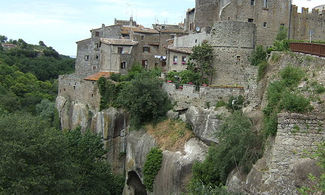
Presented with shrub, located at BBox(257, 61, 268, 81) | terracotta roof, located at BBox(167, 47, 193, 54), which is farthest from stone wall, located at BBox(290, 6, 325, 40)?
shrub, located at BBox(257, 61, 268, 81)

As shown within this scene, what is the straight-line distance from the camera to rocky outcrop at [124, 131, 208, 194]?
28078 millimetres

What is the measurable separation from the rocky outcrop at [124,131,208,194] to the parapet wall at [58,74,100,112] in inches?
408

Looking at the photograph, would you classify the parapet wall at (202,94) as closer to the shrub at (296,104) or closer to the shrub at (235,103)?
the shrub at (235,103)

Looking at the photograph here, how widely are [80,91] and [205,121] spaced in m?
22.1

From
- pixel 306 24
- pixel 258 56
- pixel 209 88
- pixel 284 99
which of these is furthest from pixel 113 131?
pixel 284 99

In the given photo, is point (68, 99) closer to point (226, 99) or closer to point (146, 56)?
point (146, 56)

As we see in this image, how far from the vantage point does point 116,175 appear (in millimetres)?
40031

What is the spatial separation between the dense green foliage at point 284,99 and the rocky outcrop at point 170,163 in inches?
293

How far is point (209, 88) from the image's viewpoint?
31.6m

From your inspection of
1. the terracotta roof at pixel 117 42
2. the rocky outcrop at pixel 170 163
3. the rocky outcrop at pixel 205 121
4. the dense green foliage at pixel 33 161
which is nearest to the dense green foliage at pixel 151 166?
the rocky outcrop at pixel 170 163

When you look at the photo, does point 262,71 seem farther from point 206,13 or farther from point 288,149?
point 206,13

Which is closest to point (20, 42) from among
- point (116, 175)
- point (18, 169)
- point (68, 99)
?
point (68, 99)

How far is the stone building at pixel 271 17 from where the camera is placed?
3903 centimetres

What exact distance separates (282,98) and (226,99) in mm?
10053
